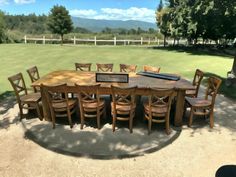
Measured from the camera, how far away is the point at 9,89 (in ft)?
33.4

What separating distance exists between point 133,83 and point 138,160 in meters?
2.02

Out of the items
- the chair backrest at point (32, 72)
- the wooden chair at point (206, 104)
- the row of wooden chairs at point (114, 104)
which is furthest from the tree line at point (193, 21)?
the row of wooden chairs at point (114, 104)

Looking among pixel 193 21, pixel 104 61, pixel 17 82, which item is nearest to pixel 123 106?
pixel 17 82

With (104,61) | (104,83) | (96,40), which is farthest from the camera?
(96,40)

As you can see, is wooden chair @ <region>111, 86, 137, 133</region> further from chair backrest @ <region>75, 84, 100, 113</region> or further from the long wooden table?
chair backrest @ <region>75, 84, 100, 113</region>

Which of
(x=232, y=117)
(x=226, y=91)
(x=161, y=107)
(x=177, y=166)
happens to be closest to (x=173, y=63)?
(x=226, y=91)

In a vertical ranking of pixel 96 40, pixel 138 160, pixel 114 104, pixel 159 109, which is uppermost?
pixel 96 40

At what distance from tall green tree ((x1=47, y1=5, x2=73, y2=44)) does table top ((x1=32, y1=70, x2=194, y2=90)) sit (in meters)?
25.0

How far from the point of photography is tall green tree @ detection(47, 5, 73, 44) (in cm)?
3119

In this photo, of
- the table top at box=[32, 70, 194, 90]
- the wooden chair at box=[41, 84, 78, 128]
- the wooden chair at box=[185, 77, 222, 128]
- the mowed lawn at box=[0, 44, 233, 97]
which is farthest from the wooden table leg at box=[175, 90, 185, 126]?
the mowed lawn at box=[0, 44, 233, 97]

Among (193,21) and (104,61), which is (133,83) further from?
(193,21)

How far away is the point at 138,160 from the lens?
17.0 ft

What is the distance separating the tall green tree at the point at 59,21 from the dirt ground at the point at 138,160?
26489mm

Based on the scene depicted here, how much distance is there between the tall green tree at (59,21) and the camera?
31188mm
